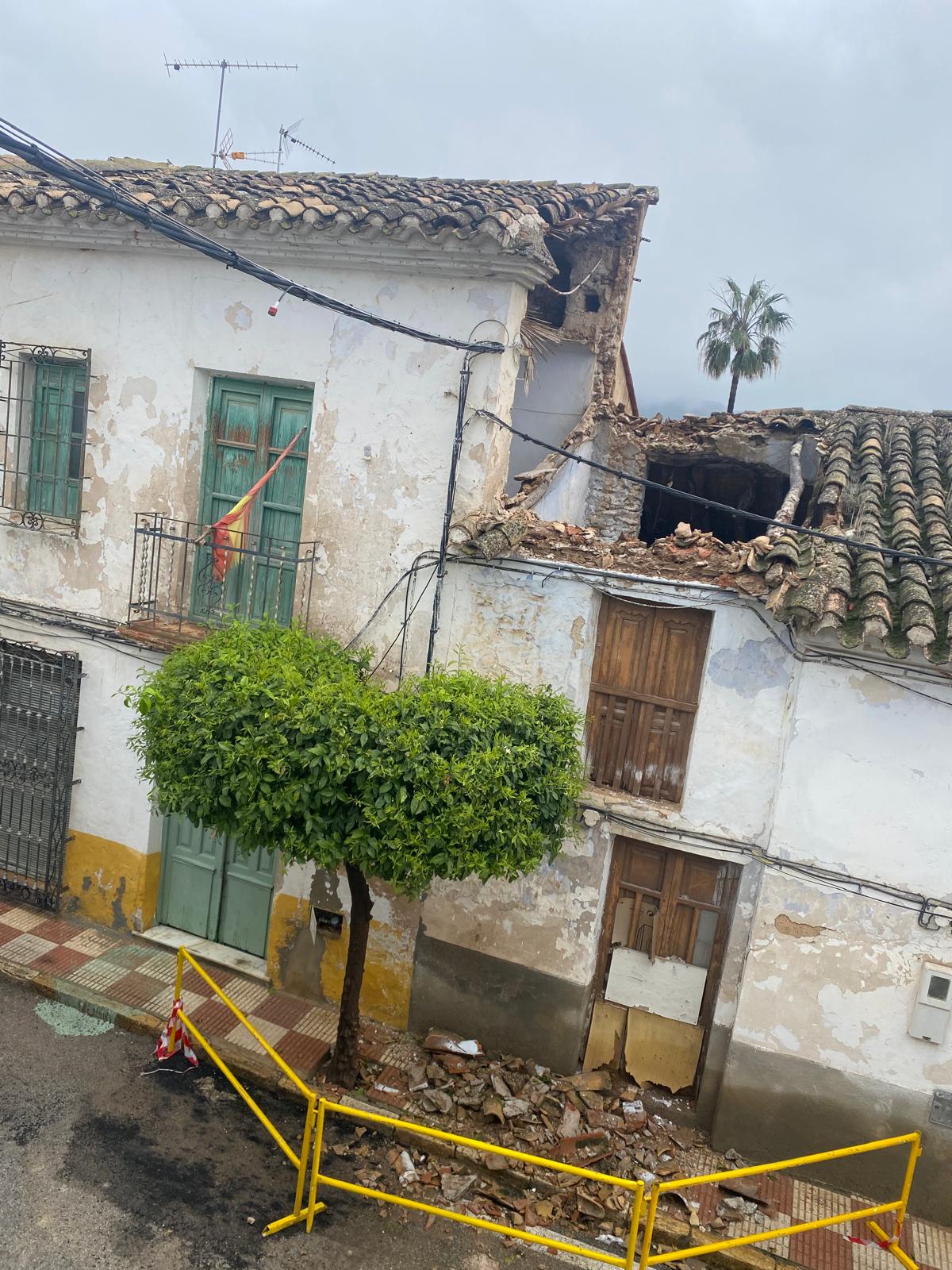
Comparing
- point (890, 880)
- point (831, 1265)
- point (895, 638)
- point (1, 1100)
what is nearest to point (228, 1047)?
point (1, 1100)

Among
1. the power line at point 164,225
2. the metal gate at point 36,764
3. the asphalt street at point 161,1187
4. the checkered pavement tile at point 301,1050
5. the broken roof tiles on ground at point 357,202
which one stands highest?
the broken roof tiles on ground at point 357,202

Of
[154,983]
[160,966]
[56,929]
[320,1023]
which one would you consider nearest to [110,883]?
[56,929]

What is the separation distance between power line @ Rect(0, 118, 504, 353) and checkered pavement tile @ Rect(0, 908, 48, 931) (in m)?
6.86

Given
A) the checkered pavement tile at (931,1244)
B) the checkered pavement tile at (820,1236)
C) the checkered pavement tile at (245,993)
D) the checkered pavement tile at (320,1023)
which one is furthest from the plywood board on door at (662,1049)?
the checkered pavement tile at (245,993)

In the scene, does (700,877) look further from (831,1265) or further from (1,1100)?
(1,1100)

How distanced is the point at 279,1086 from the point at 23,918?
384cm

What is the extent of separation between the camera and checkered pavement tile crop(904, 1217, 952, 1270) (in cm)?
657

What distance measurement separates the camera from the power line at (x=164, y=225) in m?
4.43

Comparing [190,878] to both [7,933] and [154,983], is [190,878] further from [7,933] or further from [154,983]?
[7,933]

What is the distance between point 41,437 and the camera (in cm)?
942

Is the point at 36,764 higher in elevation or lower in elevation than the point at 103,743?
lower

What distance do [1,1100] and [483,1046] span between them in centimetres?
388

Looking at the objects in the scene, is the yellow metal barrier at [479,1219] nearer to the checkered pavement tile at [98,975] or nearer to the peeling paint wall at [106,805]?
the checkered pavement tile at [98,975]

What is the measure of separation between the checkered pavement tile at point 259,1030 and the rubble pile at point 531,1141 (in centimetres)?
93
